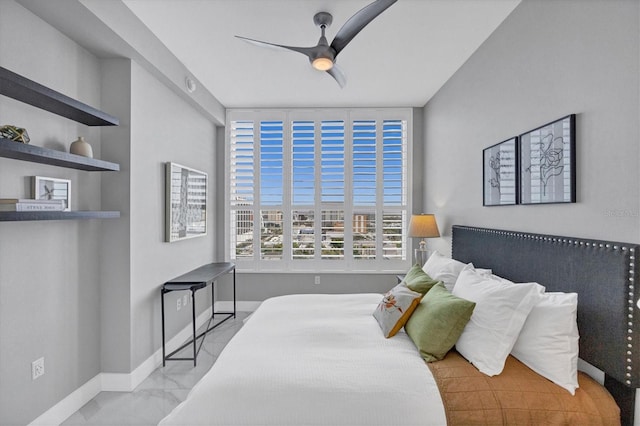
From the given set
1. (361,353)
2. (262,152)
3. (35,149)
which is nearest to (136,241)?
(35,149)

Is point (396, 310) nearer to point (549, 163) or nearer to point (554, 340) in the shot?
point (554, 340)

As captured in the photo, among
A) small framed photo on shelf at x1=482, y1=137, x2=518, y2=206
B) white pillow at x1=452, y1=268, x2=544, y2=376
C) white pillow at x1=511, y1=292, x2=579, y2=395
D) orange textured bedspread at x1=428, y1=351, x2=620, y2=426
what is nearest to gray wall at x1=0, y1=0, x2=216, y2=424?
orange textured bedspread at x1=428, y1=351, x2=620, y2=426

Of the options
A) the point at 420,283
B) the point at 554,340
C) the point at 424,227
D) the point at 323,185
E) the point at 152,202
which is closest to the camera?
the point at 554,340

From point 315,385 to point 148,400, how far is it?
5.54 ft

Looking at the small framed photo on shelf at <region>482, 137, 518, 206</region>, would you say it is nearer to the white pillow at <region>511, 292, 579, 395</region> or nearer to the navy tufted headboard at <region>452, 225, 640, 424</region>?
the navy tufted headboard at <region>452, 225, 640, 424</region>

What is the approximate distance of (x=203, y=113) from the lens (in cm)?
398

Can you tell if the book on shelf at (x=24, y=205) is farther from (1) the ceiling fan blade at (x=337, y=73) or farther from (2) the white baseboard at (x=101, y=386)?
(1) the ceiling fan blade at (x=337, y=73)

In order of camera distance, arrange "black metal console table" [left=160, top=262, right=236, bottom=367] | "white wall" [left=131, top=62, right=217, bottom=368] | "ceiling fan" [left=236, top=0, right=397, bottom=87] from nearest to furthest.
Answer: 1. "ceiling fan" [left=236, top=0, right=397, bottom=87]
2. "white wall" [left=131, top=62, right=217, bottom=368]
3. "black metal console table" [left=160, top=262, right=236, bottom=367]

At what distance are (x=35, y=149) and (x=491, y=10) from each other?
9.78 feet

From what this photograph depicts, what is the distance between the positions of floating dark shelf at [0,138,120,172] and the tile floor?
169 cm

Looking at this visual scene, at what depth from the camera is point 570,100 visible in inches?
72.2

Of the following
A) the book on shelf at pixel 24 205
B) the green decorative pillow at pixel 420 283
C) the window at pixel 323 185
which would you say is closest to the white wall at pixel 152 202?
the book on shelf at pixel 24 205

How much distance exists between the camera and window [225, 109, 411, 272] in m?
4.51

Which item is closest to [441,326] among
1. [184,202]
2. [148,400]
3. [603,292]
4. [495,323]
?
[495,323]
